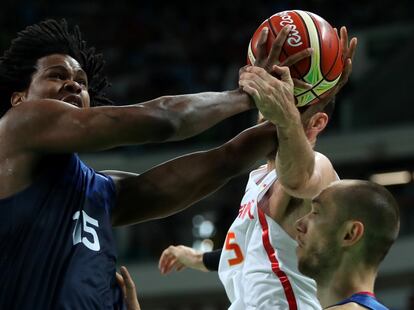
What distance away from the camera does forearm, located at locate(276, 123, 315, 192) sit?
396 centimetres

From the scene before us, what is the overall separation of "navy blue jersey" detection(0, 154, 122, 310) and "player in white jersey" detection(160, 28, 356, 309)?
3.10 feet

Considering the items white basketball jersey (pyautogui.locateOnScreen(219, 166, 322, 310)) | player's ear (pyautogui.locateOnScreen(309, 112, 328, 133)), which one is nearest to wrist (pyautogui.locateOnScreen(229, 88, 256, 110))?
player's ear (pyautogui.locateOnScreen(309, 112, 328, 133))

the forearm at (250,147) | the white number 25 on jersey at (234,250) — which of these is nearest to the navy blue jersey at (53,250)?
the forearm at (250,147)

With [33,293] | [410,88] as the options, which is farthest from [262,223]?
[410,88]

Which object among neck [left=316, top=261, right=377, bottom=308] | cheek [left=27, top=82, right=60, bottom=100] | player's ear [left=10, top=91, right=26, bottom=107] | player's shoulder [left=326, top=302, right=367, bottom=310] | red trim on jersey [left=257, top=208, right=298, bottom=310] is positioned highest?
cheek [left=27, top=82, right=60, bottom=100]

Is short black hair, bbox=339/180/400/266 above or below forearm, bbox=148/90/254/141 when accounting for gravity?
below

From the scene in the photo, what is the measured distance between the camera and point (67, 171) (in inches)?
149

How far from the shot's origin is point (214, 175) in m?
4.04

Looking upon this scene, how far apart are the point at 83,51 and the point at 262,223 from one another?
1292 millimetres

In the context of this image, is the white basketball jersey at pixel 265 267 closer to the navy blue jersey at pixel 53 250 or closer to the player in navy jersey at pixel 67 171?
the player in navy jersey at pixel 67 171

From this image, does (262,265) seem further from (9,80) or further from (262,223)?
(9,80)

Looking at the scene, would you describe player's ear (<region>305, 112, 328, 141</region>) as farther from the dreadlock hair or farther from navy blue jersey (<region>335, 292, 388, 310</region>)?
navy blue jersey (<region>335, 292, 388, 310</region>)

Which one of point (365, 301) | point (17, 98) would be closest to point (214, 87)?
point (17, 98)

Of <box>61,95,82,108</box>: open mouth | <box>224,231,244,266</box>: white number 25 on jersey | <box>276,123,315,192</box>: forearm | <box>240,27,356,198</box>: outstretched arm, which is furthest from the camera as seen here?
<box>224,231,244,266</box>: white number 25 on jersey
